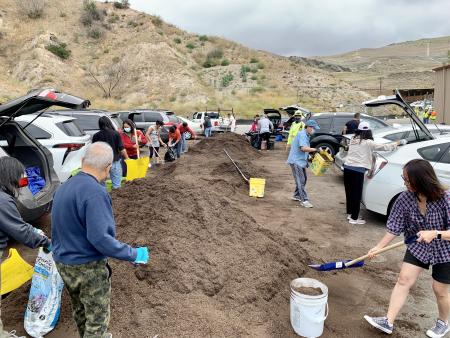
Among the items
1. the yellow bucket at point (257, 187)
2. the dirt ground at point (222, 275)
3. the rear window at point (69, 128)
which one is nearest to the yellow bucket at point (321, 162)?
the yellow bucket at point (257, 187)

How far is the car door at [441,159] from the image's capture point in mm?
5828

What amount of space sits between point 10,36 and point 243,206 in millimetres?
45776

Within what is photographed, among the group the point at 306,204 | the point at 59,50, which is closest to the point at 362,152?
the point at 306,204

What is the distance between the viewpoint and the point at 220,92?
41.7 meters

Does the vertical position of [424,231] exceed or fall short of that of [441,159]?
it falls short

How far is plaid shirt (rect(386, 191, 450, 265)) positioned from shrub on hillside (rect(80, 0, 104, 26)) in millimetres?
52013

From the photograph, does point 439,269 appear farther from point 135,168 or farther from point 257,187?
point 135,168

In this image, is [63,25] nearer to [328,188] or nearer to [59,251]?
[328,188]

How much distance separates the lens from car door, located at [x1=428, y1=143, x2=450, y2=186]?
5.83 metres

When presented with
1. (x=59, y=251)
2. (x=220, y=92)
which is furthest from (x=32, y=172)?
(x=220, y=92)

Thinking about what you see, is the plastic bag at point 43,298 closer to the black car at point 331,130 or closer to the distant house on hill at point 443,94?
the black car at point 331,130

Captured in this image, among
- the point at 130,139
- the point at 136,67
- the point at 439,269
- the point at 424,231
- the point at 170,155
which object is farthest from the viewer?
the point at 136,67

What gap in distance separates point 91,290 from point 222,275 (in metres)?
1.75

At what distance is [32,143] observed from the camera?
19.0 feet
